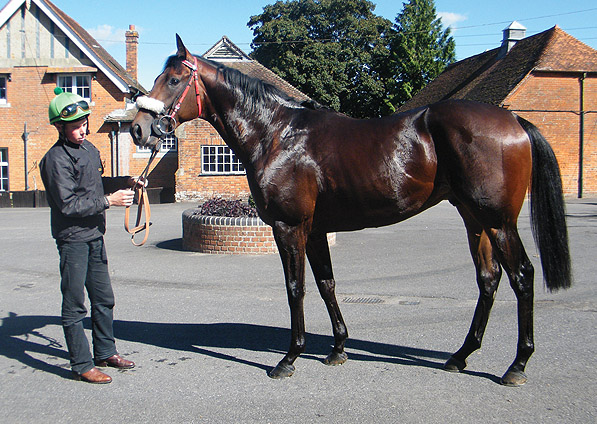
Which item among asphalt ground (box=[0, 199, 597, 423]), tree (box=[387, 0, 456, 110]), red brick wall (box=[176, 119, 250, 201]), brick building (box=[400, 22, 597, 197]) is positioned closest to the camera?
asphalt ground (box=[0, 199, 597, 423])

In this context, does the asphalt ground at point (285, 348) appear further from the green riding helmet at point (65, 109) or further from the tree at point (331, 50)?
the tree at point (331, 50)

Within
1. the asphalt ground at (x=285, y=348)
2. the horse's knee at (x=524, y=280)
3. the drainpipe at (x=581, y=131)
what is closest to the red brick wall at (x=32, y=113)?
the asphalt ground at (x=285, y=348)

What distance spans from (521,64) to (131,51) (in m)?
21.8

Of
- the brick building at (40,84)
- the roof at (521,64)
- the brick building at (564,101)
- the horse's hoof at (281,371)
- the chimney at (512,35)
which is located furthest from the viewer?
the chimney at (512,35)

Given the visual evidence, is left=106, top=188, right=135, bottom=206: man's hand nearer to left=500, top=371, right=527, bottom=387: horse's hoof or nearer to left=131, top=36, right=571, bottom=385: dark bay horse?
left=131, top=36, right=571, bottom=385: dark bay horse

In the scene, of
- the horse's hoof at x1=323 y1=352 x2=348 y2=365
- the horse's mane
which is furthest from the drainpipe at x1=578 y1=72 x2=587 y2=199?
the horse's mane

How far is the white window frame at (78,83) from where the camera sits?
2614cm

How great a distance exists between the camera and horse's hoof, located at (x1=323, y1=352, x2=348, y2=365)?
14.3ft

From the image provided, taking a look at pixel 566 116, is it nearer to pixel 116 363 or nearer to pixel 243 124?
pixel 243 124

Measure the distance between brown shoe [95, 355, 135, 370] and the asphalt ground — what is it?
8 cm

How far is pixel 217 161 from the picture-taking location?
24781 mm

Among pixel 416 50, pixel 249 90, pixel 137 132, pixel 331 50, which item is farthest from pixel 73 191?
pixel 416 50

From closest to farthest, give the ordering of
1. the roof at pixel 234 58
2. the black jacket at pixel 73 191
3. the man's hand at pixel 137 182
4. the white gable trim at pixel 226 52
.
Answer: the black jacket at pixel 73 191, the man's hand at pixel 137 182, the roof at pixel 234 58, the white gable trim at pixel 226 52

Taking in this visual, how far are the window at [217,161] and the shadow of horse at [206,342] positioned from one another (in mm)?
19174
